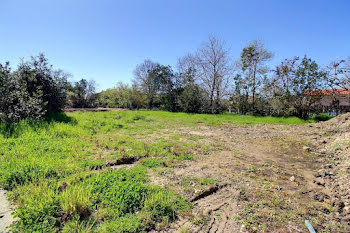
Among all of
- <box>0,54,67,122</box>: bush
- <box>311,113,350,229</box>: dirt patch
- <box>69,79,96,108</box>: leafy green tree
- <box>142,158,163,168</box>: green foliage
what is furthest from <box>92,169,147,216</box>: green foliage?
<box>69,79,96,108</box>: leafy green tree

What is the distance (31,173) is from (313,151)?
672 centimetres

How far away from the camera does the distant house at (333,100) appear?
12703 millimetres

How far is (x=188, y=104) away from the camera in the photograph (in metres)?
17.0

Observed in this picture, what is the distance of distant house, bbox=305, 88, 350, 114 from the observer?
1270cm

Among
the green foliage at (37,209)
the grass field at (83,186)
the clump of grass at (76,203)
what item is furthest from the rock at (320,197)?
the green foliage at (37,209)

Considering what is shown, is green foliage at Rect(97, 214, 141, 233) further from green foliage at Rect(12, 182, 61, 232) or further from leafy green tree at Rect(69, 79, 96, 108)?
leafy green tree at Rect(69, 79, 96, 108)

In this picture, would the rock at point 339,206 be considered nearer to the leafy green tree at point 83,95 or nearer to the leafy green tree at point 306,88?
the leafy green tree at point 306,88

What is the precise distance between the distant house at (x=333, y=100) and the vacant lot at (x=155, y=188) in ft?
34.6

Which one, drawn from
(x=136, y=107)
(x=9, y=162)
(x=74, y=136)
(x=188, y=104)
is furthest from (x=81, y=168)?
(x=136, y=107)

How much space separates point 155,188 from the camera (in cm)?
266

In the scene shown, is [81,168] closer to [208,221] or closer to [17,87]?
[208,221]

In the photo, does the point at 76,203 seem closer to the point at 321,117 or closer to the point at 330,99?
the point at 321,117

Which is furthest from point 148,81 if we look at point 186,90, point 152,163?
point 152,163

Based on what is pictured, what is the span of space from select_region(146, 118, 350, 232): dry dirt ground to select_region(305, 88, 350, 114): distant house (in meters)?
10.1
